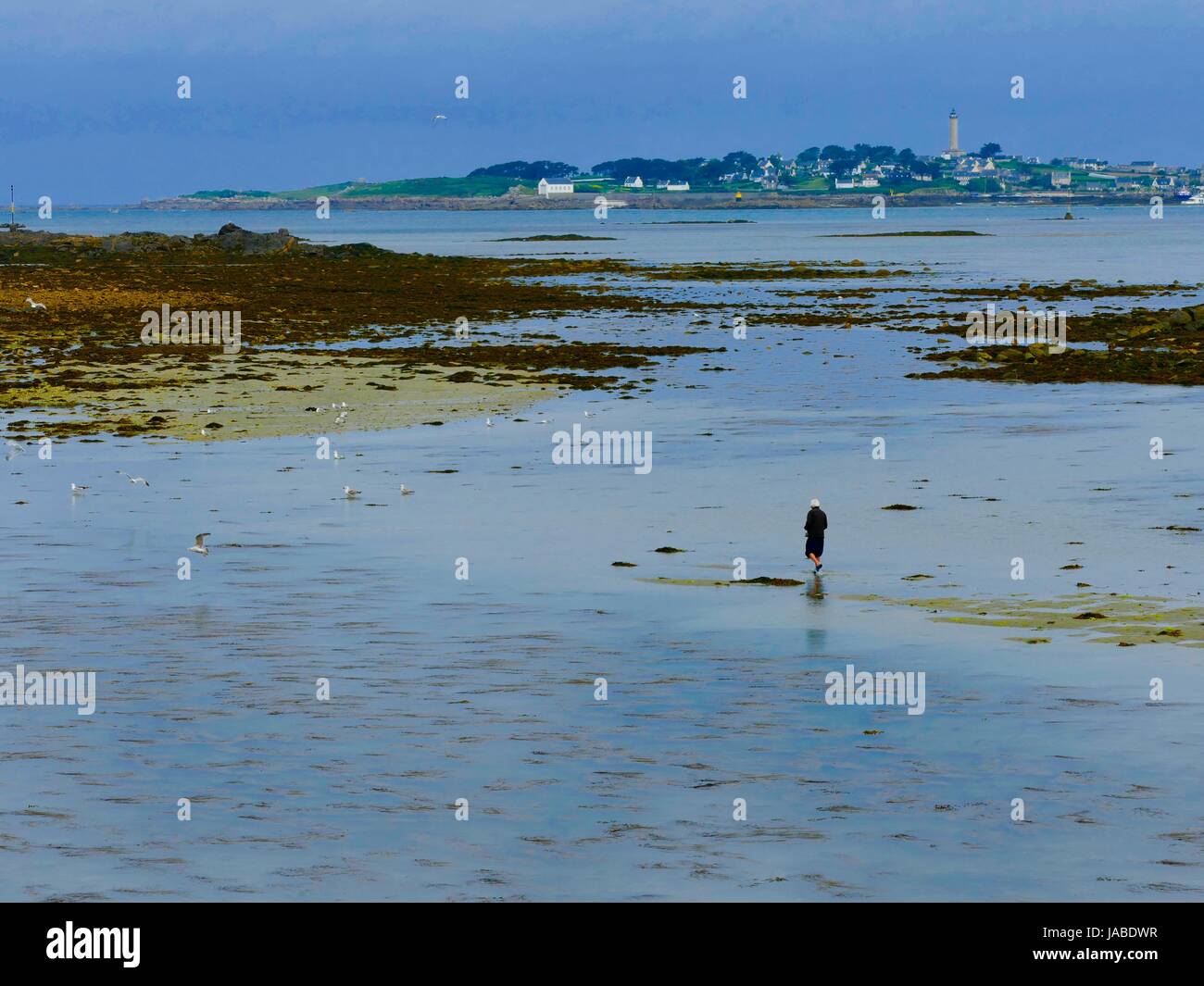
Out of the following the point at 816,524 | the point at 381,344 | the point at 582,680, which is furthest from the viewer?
the point at 381,344

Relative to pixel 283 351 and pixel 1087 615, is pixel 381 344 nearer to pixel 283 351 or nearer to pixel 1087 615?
pixel 283 351

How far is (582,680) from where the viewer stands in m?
16.1

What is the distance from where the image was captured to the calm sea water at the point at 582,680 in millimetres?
11602

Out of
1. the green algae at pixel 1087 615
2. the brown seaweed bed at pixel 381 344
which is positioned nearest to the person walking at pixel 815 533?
the green algae at pixel 1087 615

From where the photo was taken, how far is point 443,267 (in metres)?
101

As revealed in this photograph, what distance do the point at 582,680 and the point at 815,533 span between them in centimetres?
557

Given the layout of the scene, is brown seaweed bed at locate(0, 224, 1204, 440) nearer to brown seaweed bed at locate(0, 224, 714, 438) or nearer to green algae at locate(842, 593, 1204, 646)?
brown seaweed bed at locate(0, 224, 714, 438)

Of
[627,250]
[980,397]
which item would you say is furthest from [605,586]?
[627,250]

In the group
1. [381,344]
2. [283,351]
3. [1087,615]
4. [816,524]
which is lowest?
[1087,615]

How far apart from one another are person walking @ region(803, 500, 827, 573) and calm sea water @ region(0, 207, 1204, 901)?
42cm

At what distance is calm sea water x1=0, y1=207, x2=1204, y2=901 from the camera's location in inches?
457

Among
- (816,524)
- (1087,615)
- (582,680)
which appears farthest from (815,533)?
(582,680)
